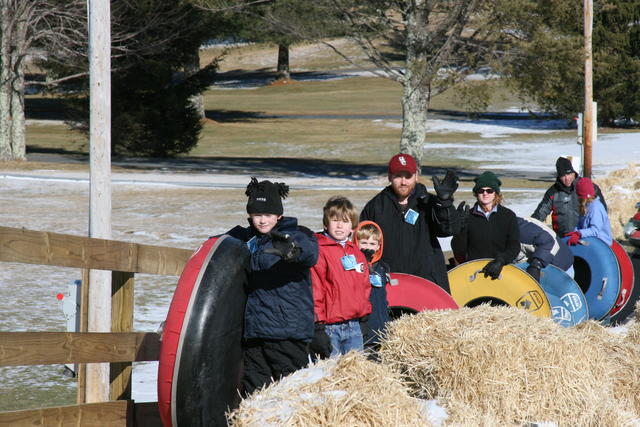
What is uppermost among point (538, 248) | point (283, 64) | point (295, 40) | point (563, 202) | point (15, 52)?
point (283, 64)

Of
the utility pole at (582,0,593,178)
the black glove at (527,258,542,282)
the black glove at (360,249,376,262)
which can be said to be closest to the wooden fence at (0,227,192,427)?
the black glove at (360,249,376,262)

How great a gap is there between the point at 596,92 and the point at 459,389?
50.4 metres

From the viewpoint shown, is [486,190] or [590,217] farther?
[590,217]

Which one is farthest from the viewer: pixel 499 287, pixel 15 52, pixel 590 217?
pixel 15 52

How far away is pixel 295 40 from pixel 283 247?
26739 millimetres

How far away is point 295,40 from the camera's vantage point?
31.1 metres

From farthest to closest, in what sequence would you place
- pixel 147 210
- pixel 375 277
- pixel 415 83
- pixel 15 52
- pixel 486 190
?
pixel 15 52 < pixel 415 83 < pixel 147 210 < pixel 486 190 < pixel 375 277

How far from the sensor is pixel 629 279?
10.5m

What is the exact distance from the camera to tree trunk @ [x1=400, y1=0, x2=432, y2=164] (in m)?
26.8

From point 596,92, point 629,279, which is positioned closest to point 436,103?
point 596,92

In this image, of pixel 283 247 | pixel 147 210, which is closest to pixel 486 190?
pixel 283 247

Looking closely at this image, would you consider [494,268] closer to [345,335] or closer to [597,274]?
[345,335]

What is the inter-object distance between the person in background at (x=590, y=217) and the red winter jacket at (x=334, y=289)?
5.41 meters

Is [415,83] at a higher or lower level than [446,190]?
higher
